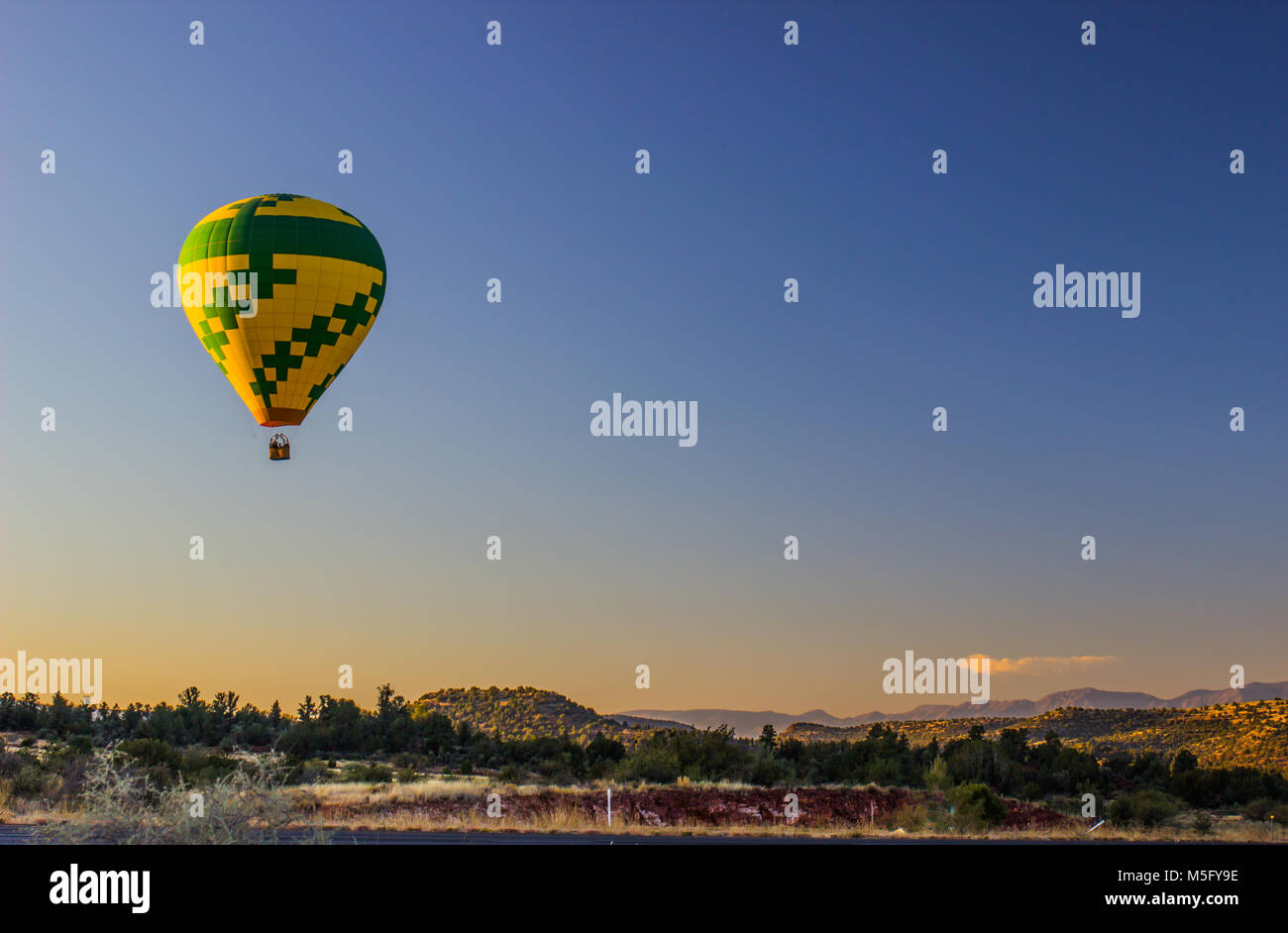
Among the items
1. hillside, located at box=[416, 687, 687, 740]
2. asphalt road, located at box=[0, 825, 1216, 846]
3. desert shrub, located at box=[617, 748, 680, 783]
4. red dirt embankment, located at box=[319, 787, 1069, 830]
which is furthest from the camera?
hillside, located at box=[416, 687, 687, 740]

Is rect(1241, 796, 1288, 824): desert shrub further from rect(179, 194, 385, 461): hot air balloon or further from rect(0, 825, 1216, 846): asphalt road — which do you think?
rect(179, 194, 385, 461): hot air balloon

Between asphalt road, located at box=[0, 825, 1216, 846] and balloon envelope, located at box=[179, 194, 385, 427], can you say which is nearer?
asphalt road, located at box=[0, 825, 1216, 846]

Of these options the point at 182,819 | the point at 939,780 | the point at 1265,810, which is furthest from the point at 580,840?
the point at 1265,810

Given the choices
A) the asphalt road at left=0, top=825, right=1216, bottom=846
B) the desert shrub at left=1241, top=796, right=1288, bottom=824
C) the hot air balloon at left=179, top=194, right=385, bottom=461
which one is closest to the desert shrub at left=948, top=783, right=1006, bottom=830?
the asphalt road at left=0, top=825, right=1216, bottom=846

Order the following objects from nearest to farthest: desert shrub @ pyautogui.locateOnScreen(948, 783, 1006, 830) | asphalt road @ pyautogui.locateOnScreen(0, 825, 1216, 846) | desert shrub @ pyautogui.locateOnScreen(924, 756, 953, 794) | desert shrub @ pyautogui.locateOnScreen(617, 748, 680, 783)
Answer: asphalt road @ pyautogui.locateOnScreen(0, 825, 1216, 846)
desert shrub @ pyautogui.locateOnScreen(948, 783, 1006, 830)
desert shrub @ pyautogui.locateOnScreen(924, 756, 953, 794)
desert shrub @ pyautogui.locateOnScreen(617, 748, 680, 783)

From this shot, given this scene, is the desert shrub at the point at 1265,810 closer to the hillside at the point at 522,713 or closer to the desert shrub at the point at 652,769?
the desert shrub at the point at 652,769
